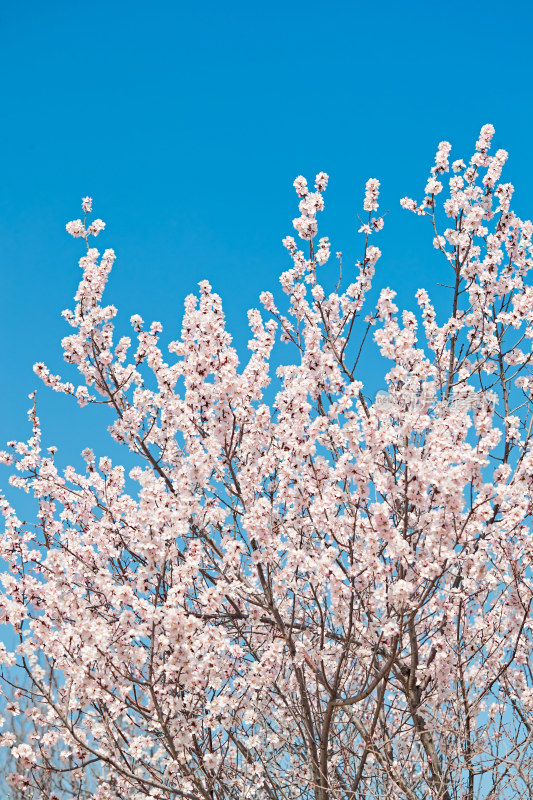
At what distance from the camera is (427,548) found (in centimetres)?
561

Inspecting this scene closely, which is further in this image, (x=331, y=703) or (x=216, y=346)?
(x=216, y=346)

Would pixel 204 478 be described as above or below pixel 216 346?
below

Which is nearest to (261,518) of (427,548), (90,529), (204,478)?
(204,478)

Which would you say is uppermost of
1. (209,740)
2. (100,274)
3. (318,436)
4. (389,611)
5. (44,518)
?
(100,274)

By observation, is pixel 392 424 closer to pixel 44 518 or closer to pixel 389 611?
pixel 389 611

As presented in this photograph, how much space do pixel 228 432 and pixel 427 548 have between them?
76.8 inches

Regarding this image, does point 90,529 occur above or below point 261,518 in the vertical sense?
above

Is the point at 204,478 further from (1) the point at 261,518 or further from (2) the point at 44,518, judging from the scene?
(2) the point at 44,518

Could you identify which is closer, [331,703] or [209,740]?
[331,703]

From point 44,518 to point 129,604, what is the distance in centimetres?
301

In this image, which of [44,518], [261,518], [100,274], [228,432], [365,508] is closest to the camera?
[261,518]

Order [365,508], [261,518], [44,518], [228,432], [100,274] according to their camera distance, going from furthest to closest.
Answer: [44,518] < [100,274] < [228,432] < [365,508] < [261,518]

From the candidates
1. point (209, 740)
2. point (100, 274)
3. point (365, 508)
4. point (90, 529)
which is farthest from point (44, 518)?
point (365, 508)

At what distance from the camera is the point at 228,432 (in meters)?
6.54
